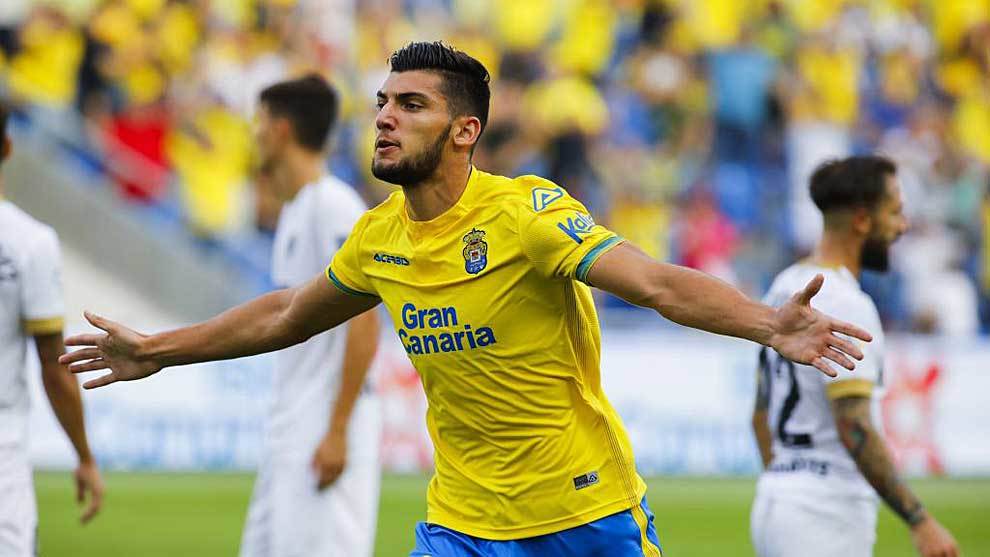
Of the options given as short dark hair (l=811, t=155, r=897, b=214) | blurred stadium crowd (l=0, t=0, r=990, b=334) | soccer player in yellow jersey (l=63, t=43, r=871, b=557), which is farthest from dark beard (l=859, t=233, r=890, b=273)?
blurred stadium crowd (l=0, t=0, r=990, b=334)

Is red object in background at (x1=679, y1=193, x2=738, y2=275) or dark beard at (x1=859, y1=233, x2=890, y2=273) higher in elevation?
red object in background at (x1=679, y1=193, x2=738, y2=275)

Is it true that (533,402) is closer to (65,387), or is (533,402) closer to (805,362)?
(805,362)

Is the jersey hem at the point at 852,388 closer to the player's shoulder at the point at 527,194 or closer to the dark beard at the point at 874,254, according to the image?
the dark beard at the point at 874,254

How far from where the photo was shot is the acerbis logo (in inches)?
195

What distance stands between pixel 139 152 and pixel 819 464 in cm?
1377

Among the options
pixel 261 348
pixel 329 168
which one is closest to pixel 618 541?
pixel 261 348

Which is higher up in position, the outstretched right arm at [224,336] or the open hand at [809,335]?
the outstretched right arm at [224,336]

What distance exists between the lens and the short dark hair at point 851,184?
6164 millimetres

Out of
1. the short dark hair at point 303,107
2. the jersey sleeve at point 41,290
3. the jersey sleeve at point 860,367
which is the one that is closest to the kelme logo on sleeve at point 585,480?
the jersey sleeve at point 860,367

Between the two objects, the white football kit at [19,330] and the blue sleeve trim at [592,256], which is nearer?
the blue sleeve trim at [592,256]

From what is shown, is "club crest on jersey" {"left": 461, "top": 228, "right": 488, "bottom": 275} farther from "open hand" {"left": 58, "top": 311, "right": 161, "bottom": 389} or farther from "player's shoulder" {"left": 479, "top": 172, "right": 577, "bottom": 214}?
"open hand" {"left": 58, "top": 311, "right": 161, "bottom": 389}

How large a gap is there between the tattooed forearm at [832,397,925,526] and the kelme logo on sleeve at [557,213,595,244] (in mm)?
1718

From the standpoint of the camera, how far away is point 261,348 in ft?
17.2

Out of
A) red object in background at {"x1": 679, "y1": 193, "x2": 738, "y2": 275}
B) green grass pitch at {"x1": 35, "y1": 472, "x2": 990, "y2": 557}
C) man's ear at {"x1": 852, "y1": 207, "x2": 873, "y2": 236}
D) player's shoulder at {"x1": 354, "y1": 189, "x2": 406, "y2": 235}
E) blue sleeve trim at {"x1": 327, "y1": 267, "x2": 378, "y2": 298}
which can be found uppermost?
red object in background at {"x1": 679, "y1": 193, "x2": 738, "y2": 275}
